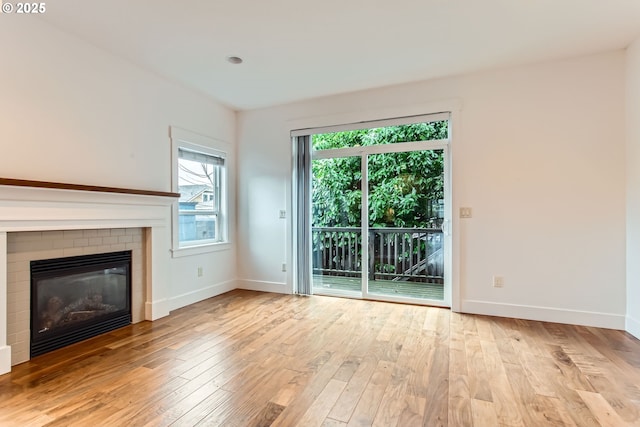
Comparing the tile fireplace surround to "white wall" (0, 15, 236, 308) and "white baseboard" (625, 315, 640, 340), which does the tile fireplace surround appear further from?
"white baseboard" (625, 315, 640, 340)

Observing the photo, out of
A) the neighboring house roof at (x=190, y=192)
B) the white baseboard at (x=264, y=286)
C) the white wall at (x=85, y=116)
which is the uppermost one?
the white wall at (x=85, y=116)

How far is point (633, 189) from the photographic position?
2.82 m

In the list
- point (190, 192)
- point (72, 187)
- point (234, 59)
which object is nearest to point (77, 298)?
point (72, 187)

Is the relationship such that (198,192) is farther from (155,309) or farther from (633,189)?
(633,189)

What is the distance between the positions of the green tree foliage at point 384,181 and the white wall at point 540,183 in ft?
0.83

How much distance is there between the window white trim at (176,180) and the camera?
3.65 meters

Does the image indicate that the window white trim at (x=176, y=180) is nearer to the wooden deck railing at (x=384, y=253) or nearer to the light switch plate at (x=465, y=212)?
the wooden deck railing at (x=384, y=253)

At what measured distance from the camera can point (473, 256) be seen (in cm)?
345

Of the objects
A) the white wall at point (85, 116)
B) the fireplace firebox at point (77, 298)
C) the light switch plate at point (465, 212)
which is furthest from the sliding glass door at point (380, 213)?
the fireplace firebox at point (77, 298)

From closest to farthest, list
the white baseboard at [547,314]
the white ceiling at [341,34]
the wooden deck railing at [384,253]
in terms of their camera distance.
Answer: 1. the white ceiling at [341,34]
2. the white baseboard at [547,314]
3. the wooden deck railing at [384,253]

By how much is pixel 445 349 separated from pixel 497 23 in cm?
266

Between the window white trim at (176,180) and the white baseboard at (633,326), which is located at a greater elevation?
the window white trim at (176,180)

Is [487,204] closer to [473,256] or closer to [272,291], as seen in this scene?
[473,256]

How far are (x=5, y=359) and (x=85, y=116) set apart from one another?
1972mm
